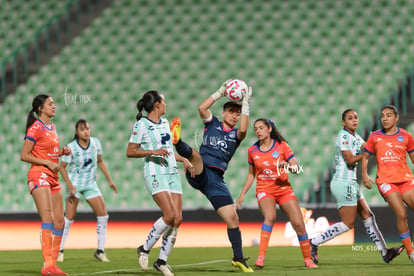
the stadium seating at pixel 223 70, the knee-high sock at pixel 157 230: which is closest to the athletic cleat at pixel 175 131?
the knee-high sock at pixel 157 230

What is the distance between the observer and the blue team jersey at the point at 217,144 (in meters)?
8.24

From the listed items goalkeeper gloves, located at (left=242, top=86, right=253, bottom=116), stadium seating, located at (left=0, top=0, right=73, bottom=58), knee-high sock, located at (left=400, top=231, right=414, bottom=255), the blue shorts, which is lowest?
knee-high sock, located at (left=400, top=231, right=414, bottom=255)

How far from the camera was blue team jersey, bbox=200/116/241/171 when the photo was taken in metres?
8.24

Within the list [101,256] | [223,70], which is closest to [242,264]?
[101,256]

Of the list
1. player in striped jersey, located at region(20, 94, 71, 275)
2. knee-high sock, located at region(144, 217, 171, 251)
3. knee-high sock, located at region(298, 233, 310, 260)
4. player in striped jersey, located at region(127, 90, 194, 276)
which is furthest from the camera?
knee-high sock, located at region(298, 233, 310, 260)

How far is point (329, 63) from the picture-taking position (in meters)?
17.9

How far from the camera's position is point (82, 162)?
36.9 feet

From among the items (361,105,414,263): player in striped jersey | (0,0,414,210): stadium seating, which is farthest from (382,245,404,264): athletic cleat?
(0,0,414,210): stadium seating

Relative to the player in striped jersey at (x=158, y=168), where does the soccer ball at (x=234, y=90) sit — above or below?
above

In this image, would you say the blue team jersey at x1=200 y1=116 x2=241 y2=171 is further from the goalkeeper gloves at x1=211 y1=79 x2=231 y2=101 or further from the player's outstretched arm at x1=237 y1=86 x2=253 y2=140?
the goalkeeper gloves at x1=211 y1=79 x2=231 y2=101

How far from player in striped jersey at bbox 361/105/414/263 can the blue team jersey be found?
173cm

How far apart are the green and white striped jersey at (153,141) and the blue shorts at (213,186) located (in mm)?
465

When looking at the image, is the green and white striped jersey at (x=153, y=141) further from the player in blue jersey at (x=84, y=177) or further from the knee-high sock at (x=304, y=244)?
the player in blue jersey at (x=84, y=177)

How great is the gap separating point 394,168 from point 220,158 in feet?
7.17
